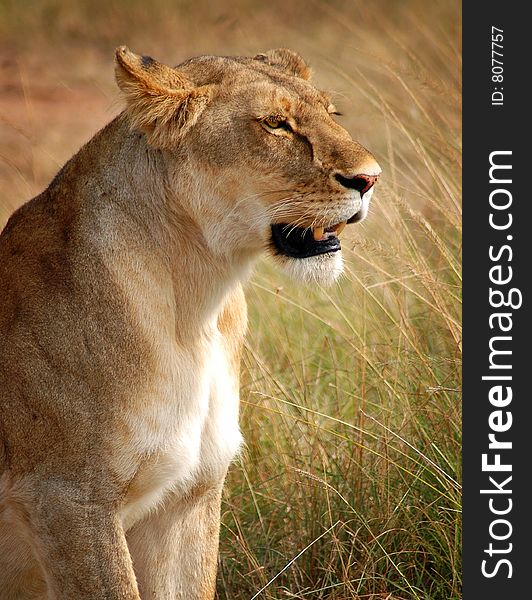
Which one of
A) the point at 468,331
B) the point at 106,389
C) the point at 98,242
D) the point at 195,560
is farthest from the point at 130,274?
the point at 468,331

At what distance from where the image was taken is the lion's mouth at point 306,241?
3467 mm

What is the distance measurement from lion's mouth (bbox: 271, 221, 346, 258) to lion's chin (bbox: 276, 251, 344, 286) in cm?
1

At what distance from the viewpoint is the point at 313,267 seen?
3.49m

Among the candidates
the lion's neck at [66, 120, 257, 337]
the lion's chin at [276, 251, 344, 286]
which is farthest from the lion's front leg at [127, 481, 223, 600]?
the lion's chin at [276, 251, 344, 286]

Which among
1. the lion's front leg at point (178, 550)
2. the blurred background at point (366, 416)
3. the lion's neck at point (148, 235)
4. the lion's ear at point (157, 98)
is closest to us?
the lion's ear at point (157, 98)

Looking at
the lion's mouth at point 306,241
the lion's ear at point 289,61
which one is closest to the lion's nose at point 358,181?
the lion's mouth at point 306,241

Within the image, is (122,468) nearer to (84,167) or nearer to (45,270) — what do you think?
(45,270)

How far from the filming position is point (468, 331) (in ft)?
13.6

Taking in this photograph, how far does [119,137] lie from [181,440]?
897 mm

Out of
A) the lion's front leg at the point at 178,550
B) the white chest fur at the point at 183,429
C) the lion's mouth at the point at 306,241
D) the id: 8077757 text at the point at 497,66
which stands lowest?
the lion's front leg at the point at 178,550

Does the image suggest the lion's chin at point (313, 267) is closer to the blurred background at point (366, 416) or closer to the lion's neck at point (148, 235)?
the lion's neck at point (148, 235)

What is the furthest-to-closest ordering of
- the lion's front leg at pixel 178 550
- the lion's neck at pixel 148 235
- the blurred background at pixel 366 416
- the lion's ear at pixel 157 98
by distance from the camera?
the blurred background at pixel 366 416 < the lion's front leg at pixel 178 550 < the lion's neck at pixel 148 235 < the lion's ear at pixel 157 98

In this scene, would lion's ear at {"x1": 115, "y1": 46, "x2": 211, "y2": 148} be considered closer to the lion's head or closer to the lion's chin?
the lion's head

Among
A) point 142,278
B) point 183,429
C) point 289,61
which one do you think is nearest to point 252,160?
point 142,278
